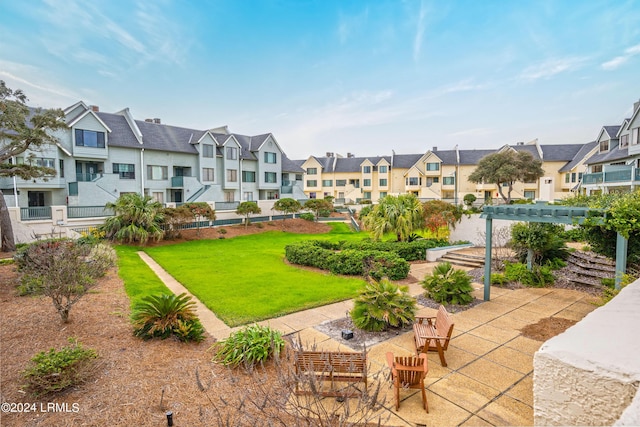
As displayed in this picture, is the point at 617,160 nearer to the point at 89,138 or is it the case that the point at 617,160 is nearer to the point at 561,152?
the point at 561,152

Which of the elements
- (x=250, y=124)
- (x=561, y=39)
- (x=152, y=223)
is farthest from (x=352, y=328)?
(x=250, y=124)

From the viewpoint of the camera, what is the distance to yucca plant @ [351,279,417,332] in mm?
8344

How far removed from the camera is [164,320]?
768cm

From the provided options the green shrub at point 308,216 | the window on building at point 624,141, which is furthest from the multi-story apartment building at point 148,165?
the window on building at point 624,141

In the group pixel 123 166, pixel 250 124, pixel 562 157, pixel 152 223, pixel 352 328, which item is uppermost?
pixel 250 124

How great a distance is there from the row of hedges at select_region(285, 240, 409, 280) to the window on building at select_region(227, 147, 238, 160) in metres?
26.7

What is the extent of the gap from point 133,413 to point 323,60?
819 inches

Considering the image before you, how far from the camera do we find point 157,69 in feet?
66.1

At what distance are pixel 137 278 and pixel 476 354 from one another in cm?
1261

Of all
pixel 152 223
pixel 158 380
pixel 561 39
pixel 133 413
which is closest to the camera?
pixel 133 413

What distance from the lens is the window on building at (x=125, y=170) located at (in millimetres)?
32625

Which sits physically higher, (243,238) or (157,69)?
(157,69)

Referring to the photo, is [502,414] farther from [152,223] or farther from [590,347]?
[152,223]

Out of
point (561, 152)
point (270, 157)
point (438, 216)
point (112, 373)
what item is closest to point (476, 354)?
point (112, 373)
